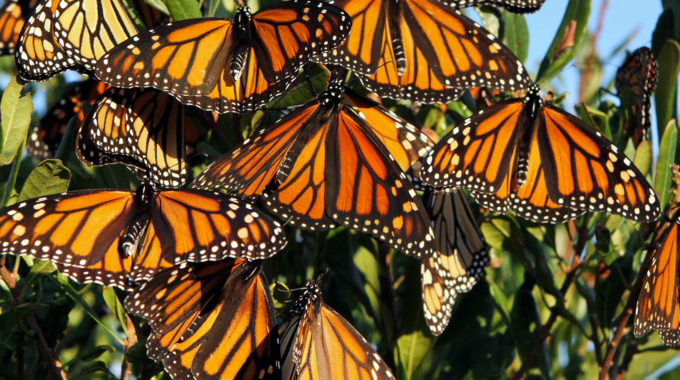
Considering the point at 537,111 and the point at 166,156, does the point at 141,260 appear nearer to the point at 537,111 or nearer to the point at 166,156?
the point at 166,156

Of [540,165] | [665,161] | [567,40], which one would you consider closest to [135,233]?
[540,165]

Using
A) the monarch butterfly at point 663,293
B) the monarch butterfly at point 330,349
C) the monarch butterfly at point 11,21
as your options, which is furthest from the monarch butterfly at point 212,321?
the monarch butterfly at point 11,21

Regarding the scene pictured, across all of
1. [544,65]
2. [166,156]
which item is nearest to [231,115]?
[166,156]

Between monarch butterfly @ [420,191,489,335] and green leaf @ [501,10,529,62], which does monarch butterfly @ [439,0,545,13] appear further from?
monarch butterfly @ [420,191,489,335]

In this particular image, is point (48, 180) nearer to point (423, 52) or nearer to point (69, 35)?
point (69, 35)

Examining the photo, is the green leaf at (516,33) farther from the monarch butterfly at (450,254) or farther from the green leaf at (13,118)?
the green leaf at (13,118)

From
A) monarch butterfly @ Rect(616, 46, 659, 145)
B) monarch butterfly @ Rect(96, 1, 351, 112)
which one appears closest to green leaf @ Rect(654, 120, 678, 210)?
monarch butterfly @ Rect(616, 46, 659, 145)
